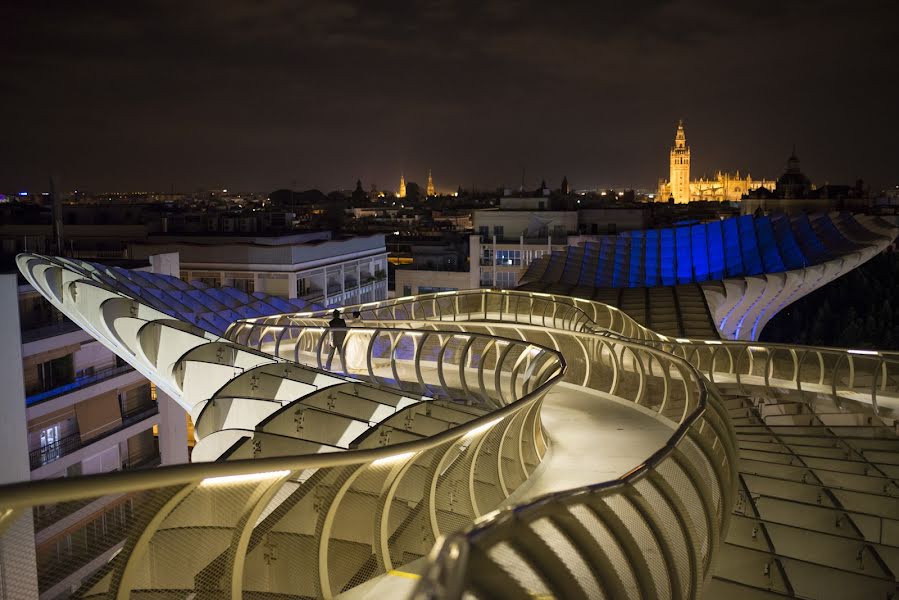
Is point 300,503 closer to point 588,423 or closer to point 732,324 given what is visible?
point 588,423

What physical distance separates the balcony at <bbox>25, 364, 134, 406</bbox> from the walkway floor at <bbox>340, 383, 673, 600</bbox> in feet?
57.5

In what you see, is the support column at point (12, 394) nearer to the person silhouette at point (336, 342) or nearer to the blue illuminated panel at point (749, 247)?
the person silhouette at point (336, 342)

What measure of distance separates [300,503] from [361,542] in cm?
61

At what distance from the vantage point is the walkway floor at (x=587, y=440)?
25.8 ft

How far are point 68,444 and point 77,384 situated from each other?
197cm

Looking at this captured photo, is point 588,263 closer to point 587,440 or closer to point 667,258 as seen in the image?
point 667,258

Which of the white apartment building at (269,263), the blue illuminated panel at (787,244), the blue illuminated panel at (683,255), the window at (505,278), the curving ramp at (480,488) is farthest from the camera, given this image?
the window at (505,278)

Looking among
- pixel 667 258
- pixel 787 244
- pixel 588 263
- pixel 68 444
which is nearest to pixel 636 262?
pixel 667 258

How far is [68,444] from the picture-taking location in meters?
23.3

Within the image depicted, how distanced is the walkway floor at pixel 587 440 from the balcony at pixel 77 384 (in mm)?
17519

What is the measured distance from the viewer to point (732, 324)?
33.6 m

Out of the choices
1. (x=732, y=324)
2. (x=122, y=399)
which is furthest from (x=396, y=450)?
(x=732, y=324)

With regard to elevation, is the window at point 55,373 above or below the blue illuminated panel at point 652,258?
below

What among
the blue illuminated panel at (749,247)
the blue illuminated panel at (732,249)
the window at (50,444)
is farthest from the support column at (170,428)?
the blue illuminated panel at (749,247)
